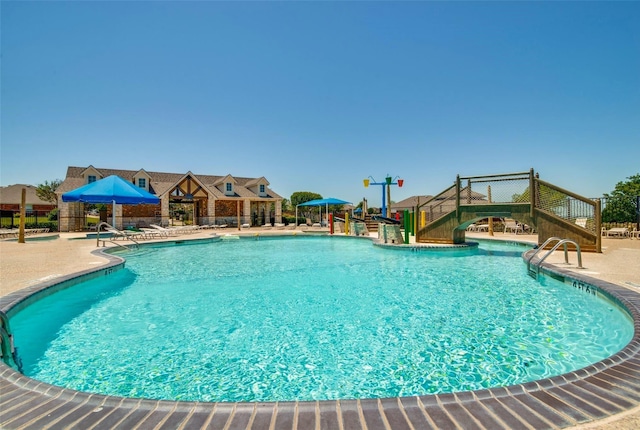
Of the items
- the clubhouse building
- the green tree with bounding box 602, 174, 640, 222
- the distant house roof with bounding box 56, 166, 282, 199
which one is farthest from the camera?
the distant house roof with bounding box 56, 166, 282, 199

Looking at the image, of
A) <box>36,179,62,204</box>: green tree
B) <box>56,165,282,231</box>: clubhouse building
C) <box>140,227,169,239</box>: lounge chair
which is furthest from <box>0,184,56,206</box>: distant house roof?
<box>140,227,169,239</box>: lounge chair

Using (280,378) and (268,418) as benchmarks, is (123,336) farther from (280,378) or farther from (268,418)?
(268,418)

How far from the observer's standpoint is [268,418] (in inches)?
75.6

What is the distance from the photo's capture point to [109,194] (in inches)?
602

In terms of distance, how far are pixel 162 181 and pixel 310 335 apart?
2979 centimetres

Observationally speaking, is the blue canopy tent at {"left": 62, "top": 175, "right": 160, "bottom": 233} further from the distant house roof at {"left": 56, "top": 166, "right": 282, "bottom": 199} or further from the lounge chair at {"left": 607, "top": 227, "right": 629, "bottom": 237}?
the lounge chair at {"left": 607, "top": 227, "right": 629, "bottom": 237}

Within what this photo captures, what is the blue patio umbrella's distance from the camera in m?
15.1

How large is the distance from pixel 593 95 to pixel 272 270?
59.3 ft

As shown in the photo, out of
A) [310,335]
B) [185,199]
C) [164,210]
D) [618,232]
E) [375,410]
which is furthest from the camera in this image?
[185,199]

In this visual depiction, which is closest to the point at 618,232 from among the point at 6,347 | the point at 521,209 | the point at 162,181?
the point at 521,209

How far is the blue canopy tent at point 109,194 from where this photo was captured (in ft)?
49.4

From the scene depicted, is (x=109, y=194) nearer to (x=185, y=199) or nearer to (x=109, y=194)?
(x=109, y=194)

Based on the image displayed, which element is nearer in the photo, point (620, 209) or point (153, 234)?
point (153, 234)

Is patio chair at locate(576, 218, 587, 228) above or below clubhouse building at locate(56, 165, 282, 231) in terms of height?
below
